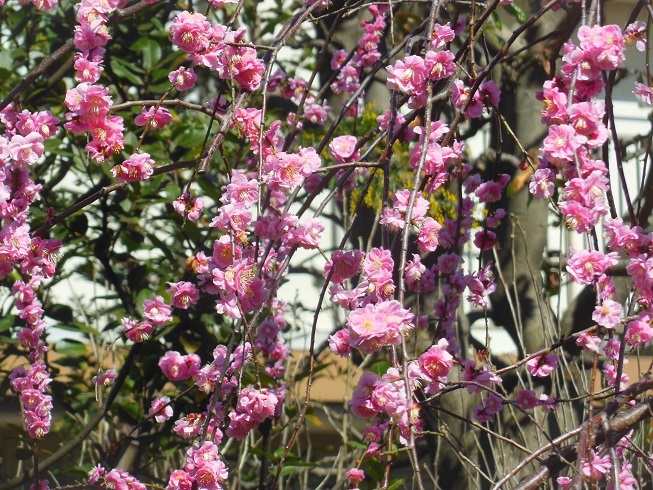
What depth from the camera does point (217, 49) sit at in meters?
1.78

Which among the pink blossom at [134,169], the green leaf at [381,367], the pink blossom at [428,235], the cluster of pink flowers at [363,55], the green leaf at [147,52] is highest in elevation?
the green leaf at [147,52]

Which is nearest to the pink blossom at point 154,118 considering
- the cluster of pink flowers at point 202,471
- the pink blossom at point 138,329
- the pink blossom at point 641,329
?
the pink blossom at point 138,329

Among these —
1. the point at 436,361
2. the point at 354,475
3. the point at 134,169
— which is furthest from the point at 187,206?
the point at 354,475

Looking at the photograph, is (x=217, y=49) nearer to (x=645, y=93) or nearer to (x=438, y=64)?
(x=438, y=64)

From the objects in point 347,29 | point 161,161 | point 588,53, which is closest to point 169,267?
point 161,161

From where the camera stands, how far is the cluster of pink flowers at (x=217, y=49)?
5.73 ft

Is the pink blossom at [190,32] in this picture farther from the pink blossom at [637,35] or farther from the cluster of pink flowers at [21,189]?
the pink blossom at [637,35]

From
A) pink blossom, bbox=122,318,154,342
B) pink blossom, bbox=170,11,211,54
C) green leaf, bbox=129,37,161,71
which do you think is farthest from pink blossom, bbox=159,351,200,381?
green leaf, bbox=129,37,161,71

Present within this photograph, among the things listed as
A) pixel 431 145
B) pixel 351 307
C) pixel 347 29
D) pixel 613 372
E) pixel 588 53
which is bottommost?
pixel 613 372

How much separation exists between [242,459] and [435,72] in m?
1.70

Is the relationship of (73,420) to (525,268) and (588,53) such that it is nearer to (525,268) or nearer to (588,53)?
(525,268)

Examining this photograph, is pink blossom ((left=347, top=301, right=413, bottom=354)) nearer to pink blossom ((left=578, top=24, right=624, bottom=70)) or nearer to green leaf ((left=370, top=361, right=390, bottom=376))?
pink blossom ((left=578, top=24, right=624, bottom=70))

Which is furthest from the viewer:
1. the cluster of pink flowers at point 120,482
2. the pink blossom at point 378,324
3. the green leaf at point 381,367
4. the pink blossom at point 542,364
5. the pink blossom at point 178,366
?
the green leaf at point 381,367

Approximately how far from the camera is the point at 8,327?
3014 mm
